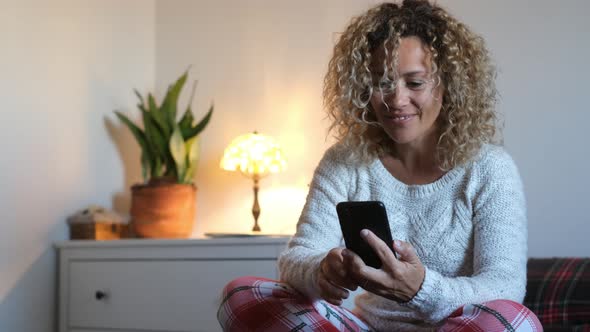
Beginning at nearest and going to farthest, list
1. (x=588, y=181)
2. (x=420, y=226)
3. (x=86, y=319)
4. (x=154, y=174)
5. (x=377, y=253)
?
(x=377, y=253) → (x=420, y=226) → (x=588, y=181) → (x=86, y=319) → (x=154, y=174)

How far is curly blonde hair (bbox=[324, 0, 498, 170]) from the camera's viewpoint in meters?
1.50

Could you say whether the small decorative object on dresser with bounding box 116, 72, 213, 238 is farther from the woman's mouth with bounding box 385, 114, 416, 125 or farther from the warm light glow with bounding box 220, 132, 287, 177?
the woman's mouth with bounding box 385, 114, 416, 125

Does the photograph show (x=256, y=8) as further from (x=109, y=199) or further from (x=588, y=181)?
(x=588, y=181)

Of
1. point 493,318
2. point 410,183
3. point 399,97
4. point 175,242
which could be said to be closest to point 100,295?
point 175,242

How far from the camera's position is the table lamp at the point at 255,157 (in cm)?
254

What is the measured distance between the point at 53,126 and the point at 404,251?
1.67 metres

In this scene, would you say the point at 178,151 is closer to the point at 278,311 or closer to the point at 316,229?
the point at 316,229

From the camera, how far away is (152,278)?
2398 mm

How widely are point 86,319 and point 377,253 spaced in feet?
5.12

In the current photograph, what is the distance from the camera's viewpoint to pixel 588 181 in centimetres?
218

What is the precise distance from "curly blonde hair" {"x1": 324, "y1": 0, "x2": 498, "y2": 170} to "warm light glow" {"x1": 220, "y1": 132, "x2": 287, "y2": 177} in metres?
0.98

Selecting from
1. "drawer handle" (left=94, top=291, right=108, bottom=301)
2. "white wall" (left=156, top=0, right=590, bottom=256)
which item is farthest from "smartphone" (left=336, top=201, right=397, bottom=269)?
"drawer handle" (left=94, top=291, right=108, bottom=301)

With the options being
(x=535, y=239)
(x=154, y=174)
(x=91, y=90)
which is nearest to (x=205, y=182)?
(x=154, y=174)

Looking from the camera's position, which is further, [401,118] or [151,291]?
Result: [151,291]
